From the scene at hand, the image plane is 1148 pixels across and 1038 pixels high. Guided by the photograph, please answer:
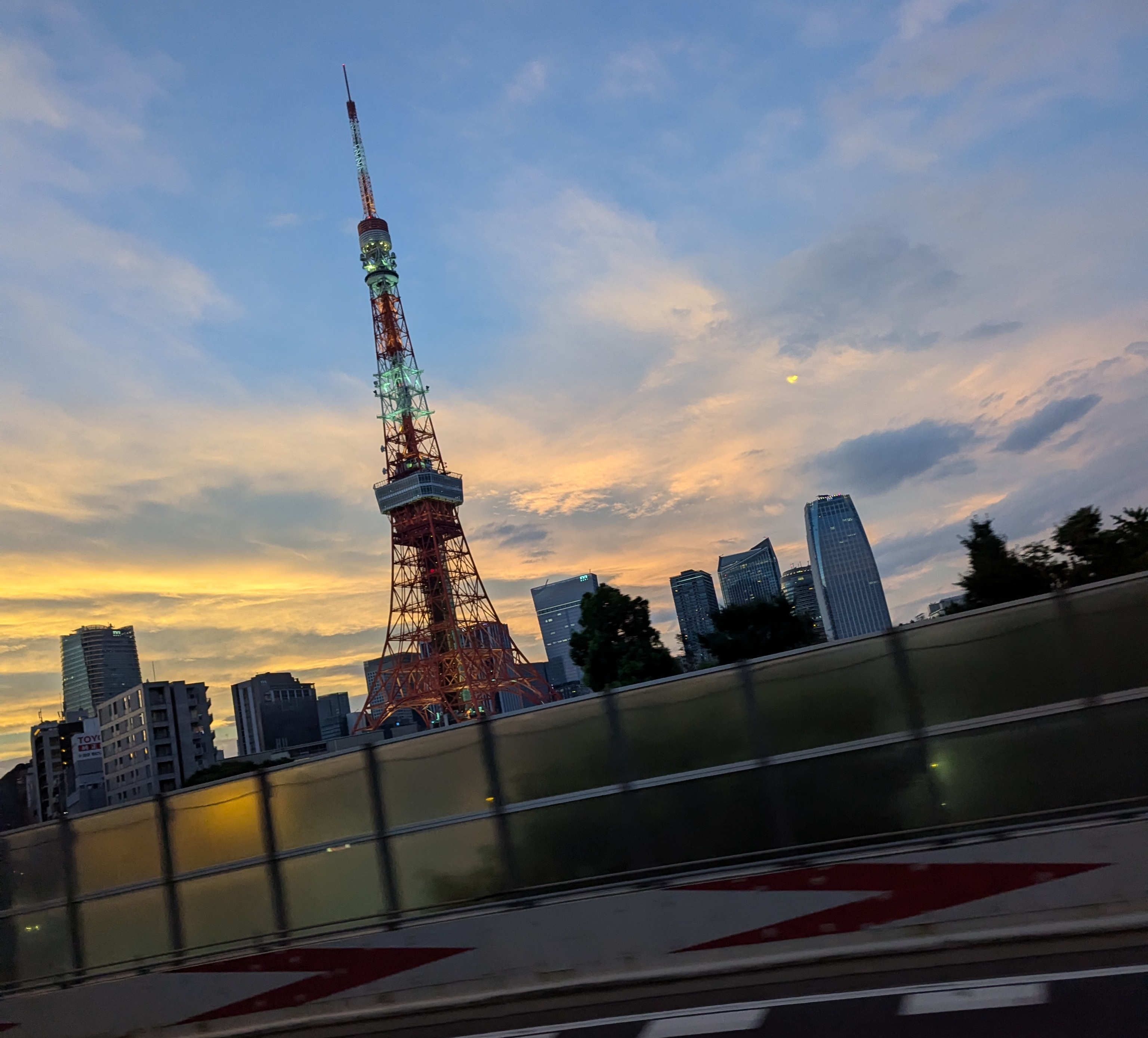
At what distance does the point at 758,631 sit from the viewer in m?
59.5

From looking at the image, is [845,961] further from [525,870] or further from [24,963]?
[24,963]

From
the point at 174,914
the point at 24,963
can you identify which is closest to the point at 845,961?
the point at 174,914

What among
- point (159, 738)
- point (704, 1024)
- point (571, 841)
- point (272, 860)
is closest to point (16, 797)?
point (159, 738)

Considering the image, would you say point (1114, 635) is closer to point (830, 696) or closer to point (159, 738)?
point (830, 696)

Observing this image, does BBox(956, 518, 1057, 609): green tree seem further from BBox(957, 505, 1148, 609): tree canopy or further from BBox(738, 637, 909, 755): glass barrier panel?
BBox(738, 637, 909, 755): glass barrier panel

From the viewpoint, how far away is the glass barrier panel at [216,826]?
1111 cm

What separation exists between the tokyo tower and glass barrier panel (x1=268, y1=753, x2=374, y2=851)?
6755 centimetres

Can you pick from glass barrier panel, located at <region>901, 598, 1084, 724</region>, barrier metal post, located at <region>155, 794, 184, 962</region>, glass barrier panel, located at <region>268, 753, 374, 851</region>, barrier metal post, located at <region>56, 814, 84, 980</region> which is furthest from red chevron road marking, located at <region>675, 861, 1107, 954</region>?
barrier metal post, located at <region>56, 814, 84, 980</region>

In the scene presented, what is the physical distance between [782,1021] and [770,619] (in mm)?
52671

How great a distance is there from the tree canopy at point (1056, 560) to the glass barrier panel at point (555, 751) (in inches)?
1632

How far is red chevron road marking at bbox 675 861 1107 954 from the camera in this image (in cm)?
846

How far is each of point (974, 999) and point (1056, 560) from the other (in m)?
48.3

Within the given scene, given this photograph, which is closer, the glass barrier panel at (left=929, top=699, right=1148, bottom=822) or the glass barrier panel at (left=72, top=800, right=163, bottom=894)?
the glass barrier panel at (left=929, top=699, right=1148, bottom=822)

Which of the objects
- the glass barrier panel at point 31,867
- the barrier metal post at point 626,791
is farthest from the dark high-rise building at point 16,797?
the barrier metal post at point 626,791
